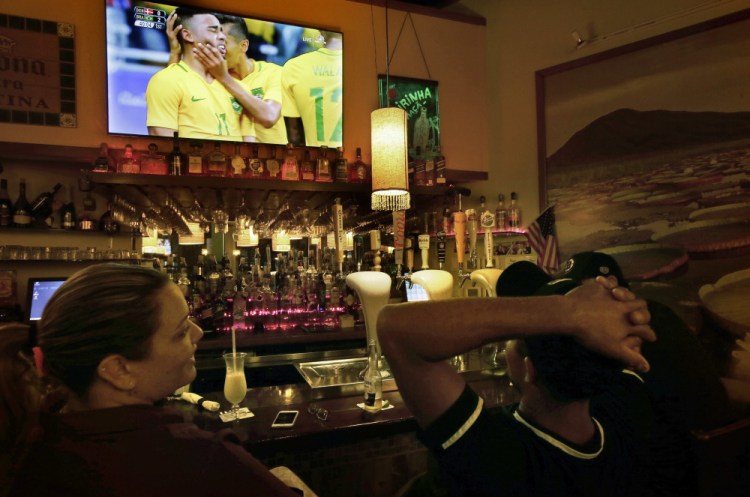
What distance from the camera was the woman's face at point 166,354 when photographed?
86 cm

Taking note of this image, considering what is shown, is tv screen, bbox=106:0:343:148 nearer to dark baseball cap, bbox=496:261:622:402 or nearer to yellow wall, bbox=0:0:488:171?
yellow wall, bbox=0:0:488:171

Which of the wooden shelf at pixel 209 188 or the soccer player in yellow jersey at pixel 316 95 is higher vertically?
the soccer player in yellow jersey at pixel 316 95

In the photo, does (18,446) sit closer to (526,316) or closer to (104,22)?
(526,316)

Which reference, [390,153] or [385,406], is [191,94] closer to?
[390,153]

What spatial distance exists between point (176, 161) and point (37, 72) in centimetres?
109

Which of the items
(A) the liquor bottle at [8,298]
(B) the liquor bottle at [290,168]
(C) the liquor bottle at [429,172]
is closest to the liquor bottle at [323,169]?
(B) the liquor bottle at [290,168]

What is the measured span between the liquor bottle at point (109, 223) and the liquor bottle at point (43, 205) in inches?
13.7

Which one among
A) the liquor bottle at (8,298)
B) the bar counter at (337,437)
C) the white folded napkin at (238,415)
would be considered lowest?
the bar counter at (337,437)

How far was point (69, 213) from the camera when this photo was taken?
11.2 feet

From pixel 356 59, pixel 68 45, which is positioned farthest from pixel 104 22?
pixel 356 59

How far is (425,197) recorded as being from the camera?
13.8 ft

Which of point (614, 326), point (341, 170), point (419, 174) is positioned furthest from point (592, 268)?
point (419, 174)

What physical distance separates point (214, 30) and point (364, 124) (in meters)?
1.37

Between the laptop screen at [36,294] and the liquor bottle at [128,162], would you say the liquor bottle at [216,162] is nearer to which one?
the liquor bottle at [128,162]
